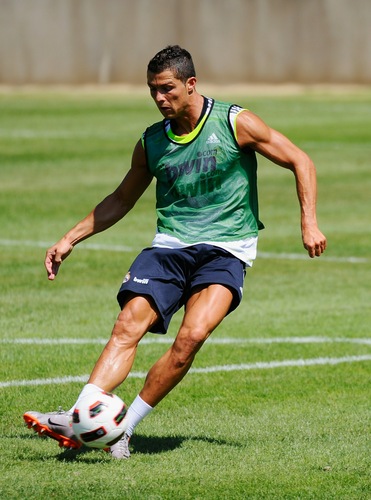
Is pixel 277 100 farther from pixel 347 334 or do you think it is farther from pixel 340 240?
pixel 347 334

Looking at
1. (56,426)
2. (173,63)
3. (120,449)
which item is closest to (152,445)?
(120,449)

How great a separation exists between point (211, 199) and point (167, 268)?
49 centimetres

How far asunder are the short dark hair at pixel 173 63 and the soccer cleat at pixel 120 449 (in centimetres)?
208

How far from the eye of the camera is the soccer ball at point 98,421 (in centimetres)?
676

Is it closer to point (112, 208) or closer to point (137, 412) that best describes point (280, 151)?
point (112, 208)

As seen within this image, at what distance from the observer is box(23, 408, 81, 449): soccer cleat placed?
7098 mm

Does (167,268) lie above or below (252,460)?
above

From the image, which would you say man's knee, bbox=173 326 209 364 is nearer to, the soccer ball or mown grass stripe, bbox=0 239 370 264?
the soccer ball

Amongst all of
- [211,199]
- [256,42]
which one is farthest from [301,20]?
[211,199]

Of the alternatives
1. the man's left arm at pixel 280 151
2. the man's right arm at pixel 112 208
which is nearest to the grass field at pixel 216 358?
the man's right arm at pixel 112 208

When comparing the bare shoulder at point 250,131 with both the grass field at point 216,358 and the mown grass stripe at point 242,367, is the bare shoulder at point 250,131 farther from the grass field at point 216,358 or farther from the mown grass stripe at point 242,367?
the mown grass stripe at point 242,367

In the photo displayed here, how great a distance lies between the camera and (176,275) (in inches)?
297

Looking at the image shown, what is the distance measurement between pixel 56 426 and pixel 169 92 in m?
2.00

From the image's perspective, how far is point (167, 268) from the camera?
755 centimetres
